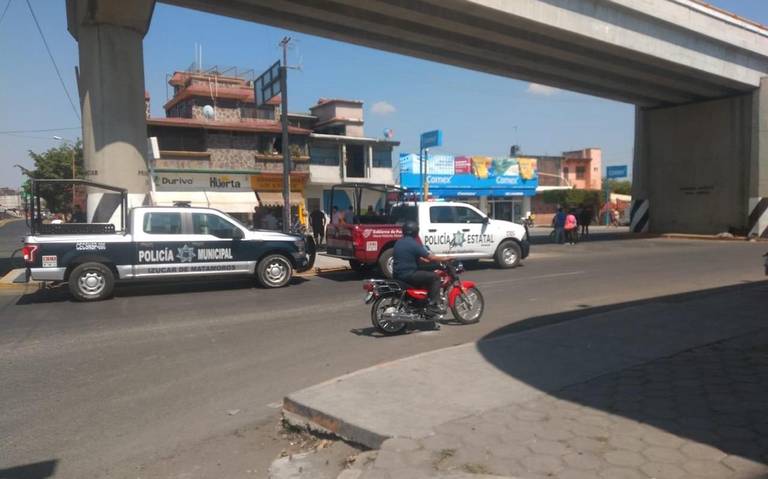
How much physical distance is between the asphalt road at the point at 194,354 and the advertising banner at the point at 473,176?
27.3 m

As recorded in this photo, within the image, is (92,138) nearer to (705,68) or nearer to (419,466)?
(419,466)

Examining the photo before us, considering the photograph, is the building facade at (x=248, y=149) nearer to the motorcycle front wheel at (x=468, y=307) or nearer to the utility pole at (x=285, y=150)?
the utility pole at (x=285, y=150)

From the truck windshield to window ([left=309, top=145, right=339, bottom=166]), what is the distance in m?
22.7

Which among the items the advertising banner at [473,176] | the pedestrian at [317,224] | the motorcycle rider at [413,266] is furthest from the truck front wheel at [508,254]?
the advertising banner at [473,176]

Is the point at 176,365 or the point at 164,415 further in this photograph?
the point at 176,365

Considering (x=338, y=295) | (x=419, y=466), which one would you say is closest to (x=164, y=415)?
(x=419, y=466)

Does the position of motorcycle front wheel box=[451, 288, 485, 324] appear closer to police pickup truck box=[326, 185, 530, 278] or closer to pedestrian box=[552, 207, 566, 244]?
police pickup truck box=[326, 185, 530, 278]

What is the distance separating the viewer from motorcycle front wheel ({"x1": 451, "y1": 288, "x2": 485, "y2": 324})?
28.7 ft

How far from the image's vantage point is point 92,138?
52.6 feet

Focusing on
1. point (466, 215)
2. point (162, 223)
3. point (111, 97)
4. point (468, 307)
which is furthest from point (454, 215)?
point (111, 97)

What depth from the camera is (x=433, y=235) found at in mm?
14805

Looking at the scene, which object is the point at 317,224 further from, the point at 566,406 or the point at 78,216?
the point at 566,406

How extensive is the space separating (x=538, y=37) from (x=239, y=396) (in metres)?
19.2

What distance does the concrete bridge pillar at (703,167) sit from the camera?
26.8 meters
